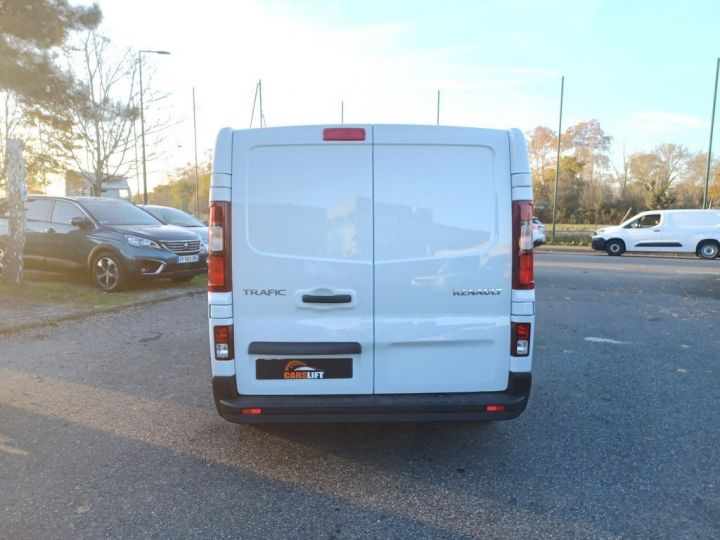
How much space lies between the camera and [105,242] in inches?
391

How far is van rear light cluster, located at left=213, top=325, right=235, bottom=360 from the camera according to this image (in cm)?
339

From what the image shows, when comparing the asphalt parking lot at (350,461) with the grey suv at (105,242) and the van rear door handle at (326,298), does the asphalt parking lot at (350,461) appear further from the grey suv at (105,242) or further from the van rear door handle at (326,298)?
the grey suv at (105,242)

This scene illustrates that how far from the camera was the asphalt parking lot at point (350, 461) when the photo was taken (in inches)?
117

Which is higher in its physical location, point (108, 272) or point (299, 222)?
point (299, 222)

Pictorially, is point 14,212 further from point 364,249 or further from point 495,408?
point 495,408

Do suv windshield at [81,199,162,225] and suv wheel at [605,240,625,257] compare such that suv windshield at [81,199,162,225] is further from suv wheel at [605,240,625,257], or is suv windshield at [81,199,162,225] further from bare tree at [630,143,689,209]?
bare tree at [630,143,689,209]

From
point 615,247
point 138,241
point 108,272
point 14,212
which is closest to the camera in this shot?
point 14,212

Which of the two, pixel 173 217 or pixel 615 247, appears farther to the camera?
pixel 615 247

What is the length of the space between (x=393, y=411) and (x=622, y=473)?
1497mm

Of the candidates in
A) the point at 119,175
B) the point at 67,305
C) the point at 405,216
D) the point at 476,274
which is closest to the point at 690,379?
the point at 476,274

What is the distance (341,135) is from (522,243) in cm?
126

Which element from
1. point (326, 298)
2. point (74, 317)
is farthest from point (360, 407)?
point (74, 317)

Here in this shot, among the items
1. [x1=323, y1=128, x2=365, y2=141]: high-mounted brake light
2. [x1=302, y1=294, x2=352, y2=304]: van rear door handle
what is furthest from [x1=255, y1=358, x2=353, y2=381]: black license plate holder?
[x1=323, y1=128, x2=365, y2=141]: high-mounted brake light

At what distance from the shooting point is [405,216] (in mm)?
3365
